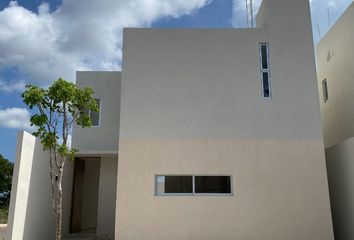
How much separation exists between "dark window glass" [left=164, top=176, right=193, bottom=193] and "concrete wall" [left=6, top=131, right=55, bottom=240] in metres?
3.78

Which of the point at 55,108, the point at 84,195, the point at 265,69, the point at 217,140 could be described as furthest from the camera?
the point at 84,195

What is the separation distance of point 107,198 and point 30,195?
13.4 feet

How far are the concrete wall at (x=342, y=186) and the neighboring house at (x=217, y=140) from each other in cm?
72

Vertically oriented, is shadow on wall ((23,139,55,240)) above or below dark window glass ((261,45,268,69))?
below

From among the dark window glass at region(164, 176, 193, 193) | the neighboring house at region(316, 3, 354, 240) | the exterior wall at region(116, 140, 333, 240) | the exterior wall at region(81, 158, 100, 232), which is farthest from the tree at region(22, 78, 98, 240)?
the neighboring house at region(316, 3, 354, 240)

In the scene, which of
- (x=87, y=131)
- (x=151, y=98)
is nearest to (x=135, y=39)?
(x=151, y=98)

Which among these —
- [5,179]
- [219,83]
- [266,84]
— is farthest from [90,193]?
[5,179]

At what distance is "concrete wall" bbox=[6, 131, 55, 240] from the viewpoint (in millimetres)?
9523

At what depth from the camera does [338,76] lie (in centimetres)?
1451

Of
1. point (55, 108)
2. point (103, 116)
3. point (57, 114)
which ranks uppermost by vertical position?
point (103, 116)

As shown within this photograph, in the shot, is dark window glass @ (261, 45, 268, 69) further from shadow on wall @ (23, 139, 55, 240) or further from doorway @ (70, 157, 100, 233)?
doorway @ (70, 157, 100, 233)

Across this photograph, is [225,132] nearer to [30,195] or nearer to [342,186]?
[342,186]

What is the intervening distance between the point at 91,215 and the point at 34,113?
305 inches

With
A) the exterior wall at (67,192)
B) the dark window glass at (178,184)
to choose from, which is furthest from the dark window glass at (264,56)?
the exterior wall at (67,192)
